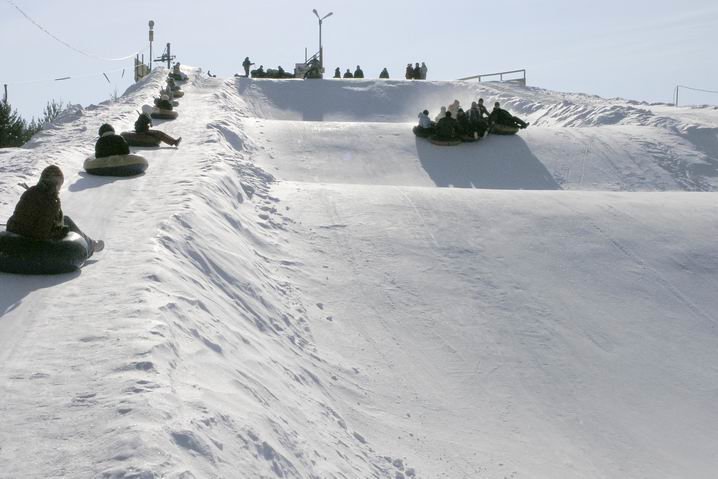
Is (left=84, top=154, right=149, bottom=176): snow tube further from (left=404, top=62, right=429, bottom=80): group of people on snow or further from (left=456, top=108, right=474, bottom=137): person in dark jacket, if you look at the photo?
(left=404, top=62, right=429, bottom=80): group of people on snow

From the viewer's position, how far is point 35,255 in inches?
336

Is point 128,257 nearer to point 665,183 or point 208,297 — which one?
point 208,297

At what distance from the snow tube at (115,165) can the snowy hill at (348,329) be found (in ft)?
0.84

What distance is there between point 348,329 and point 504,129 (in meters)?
16.0

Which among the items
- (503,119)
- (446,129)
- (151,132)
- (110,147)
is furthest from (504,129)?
(110,147)

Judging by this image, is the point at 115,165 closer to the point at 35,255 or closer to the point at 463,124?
the point at 35,255

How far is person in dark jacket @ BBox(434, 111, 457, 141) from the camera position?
82.9 ft

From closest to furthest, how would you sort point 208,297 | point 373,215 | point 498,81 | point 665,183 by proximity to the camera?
point 208,297
point 373,215
point 665,183
point 498,81

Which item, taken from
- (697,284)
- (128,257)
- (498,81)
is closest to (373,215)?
(697,284)

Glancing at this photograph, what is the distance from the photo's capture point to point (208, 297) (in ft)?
29.2

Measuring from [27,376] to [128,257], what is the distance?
330cm

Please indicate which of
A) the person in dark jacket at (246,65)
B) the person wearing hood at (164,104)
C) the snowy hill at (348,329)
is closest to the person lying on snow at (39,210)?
the snowy hill at (348,329)

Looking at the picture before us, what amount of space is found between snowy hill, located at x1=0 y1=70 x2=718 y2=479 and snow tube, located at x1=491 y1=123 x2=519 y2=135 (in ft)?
15.3

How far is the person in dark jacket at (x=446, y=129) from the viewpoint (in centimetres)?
2527
